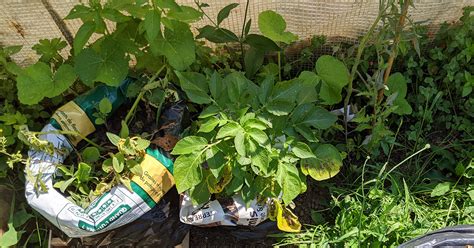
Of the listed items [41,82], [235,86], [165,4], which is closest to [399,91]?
[235,86]

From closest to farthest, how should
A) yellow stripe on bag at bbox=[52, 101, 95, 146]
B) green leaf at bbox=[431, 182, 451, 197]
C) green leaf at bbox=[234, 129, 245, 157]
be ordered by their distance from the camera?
1. green leaf at bbox=[234, 129, 245, 157]
2. yellow stripe on bag at bbox=[52, 101, 95, 146]
3. green leaf at bbox=[431, 182, 451, 197]

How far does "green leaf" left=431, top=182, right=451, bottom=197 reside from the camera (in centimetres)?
197

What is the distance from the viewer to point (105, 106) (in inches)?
70.6

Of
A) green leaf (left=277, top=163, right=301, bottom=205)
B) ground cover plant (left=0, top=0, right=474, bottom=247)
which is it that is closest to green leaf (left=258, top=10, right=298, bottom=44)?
ground cover plant (left=0, top=0, right=474, bottom=247)

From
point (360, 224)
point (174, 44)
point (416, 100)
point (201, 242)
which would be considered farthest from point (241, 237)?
point (416, 100)

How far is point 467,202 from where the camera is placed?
1949mm

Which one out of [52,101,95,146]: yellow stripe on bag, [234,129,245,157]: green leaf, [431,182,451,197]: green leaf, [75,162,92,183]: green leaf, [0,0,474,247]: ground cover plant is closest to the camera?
[234,129,245,157]: green leaf

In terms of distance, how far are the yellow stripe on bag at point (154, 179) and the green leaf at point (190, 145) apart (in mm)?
214

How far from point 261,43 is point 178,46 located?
33 cm

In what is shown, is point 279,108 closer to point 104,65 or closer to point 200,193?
point 200,193

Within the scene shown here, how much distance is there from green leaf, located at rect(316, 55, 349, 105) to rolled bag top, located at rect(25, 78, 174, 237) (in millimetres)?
592

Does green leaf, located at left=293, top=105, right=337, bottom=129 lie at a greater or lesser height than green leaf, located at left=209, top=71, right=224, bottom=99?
lesser

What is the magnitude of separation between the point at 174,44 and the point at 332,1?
25.1 inches

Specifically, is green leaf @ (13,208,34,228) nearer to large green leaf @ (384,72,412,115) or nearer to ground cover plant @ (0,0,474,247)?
ground cover plant @ (0,0,474,247)
